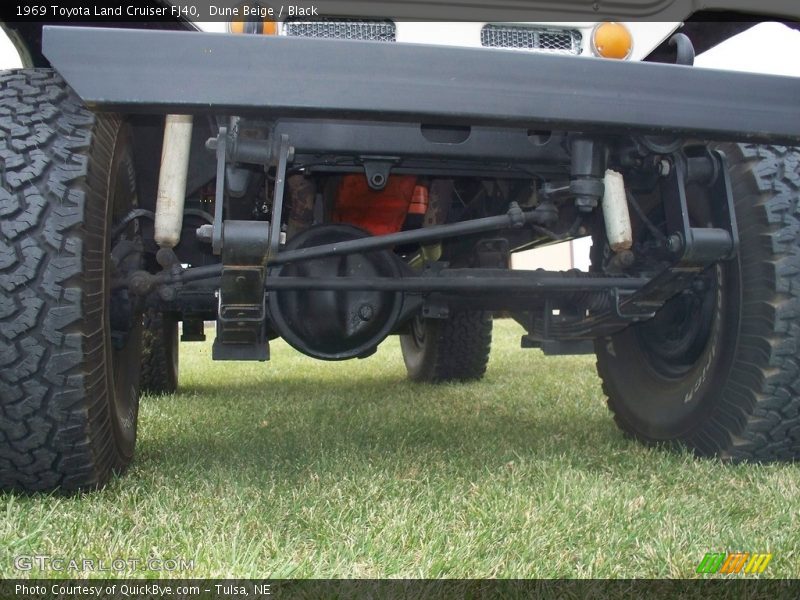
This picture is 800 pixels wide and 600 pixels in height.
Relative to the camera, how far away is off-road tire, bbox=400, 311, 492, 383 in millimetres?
4488

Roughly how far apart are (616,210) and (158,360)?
275cm

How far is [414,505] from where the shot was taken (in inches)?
66.0

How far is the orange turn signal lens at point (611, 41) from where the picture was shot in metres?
1.81

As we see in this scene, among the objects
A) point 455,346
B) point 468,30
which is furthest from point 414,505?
point 455,346

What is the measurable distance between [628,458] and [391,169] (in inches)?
43.8

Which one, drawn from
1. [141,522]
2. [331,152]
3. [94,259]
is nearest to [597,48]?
[331,152]

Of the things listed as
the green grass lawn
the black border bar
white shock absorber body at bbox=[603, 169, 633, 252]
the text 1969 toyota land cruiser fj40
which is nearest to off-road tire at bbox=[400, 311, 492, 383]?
the green grass lawn

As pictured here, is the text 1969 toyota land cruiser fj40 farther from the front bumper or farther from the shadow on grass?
the shadow on grass

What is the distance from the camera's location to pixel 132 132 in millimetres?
2150

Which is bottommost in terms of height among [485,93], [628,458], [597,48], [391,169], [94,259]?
[628,458]

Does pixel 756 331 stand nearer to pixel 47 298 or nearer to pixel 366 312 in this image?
pixel 366 312

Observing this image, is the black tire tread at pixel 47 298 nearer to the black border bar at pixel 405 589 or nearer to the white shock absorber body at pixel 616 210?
the black border bar at pixel 405 589

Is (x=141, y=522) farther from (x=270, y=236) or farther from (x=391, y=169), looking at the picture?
(x=391, y=169)

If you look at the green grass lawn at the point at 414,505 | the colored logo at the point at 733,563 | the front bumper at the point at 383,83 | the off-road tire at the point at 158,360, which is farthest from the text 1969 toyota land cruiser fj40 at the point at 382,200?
the off-road tire at the point at 158,360
